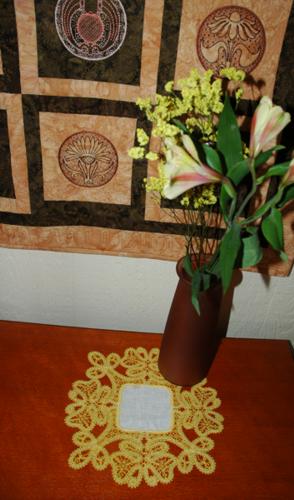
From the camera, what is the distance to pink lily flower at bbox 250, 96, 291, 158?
2.17 ft

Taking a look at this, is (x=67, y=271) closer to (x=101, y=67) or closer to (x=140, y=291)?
(x=140, y=291)

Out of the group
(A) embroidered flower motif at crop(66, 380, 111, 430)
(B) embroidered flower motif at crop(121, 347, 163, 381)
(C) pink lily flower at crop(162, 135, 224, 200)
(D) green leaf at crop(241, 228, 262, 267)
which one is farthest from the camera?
(B) embroidered flower motif at crop(121, 347, 163, 381)

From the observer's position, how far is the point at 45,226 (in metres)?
1.11

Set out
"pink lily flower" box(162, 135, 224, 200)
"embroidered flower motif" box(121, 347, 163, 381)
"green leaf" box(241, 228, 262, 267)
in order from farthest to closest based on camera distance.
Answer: "embroidered flower motif" box(121, 347, 163, 381) < "green leaf" box(241, 228, 262, 267) < "pink lily flower" box(162, 135, 224, 200)

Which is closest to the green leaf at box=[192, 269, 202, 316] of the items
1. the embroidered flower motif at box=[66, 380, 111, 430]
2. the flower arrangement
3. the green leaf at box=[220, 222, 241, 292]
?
the flower arrangement

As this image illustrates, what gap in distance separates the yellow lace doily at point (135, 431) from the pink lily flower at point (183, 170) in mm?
550

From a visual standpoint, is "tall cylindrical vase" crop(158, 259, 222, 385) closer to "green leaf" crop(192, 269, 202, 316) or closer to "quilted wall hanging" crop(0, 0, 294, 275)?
"green leaf" crop(192, 269, 202, 316)

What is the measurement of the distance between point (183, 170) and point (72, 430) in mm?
624

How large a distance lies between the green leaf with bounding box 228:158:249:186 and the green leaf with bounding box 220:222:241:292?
0.08 m

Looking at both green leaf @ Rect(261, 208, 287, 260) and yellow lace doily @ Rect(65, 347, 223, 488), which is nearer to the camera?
green leaf @ Rect(261, 208, 287, 260)

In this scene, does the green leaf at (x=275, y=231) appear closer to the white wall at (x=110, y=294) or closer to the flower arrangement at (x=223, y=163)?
the flower arrangement at (x=223, y=163)

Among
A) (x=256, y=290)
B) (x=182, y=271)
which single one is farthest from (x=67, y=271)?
(x=256, y=290)

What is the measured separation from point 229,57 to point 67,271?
0.73 m

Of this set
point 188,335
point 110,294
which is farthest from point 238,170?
point 110,294
